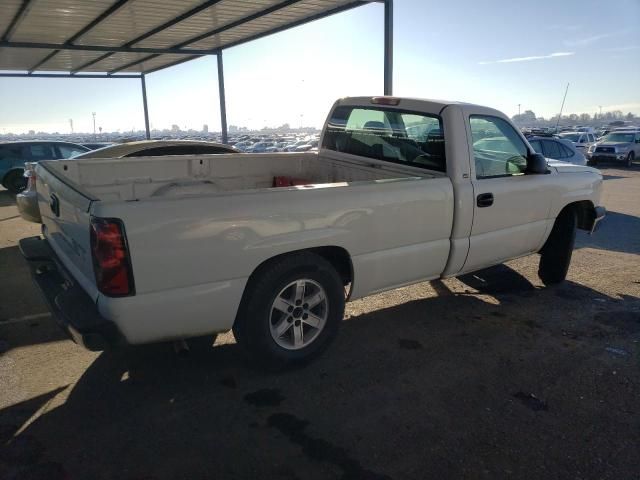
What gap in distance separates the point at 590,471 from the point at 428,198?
2113mm

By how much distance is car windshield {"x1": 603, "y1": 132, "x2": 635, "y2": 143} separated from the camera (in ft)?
81.8

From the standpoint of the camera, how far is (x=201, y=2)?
10.2 metres

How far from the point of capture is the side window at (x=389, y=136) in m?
4.25

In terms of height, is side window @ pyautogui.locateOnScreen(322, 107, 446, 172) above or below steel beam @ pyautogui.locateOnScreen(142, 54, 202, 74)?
below

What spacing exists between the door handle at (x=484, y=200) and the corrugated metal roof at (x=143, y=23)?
724 cm

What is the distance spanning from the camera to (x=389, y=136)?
4.68 metres

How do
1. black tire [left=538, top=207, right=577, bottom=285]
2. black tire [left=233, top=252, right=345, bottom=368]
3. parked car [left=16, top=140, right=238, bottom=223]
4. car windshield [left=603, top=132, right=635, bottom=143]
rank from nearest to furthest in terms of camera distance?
black tire [left=233, top=252, right=345, bottom=368] < black tire [left=538, top=207, right=577, bottom=285] < parked car [left=16, top=140, right=238, bottom=223] < car windshield [left=603, top=132, right=635, bottom=143]

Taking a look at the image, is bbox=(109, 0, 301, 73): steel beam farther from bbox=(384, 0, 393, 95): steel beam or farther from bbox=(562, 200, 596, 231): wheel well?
bbox=(562, 200, 596, 231): wheel well

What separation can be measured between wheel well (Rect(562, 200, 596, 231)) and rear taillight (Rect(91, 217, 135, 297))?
4964 millimetres

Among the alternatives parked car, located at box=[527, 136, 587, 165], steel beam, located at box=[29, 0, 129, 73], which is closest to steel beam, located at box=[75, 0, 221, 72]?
steel beam, located at box=[29, 0, 129, 73]

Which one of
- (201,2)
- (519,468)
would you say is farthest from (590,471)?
(201,2)

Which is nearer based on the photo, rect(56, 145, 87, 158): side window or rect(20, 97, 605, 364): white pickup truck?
rect(20, 97, 605, 364): white pickup truck

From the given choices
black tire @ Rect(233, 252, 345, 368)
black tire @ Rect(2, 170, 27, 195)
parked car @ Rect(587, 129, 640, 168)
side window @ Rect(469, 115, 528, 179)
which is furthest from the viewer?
parked car @ Rect(587, 129, 640, 168)

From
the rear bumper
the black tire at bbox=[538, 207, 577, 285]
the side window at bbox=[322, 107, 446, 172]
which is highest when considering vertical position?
the side window at bbox=[322, 107, 446, 172]
